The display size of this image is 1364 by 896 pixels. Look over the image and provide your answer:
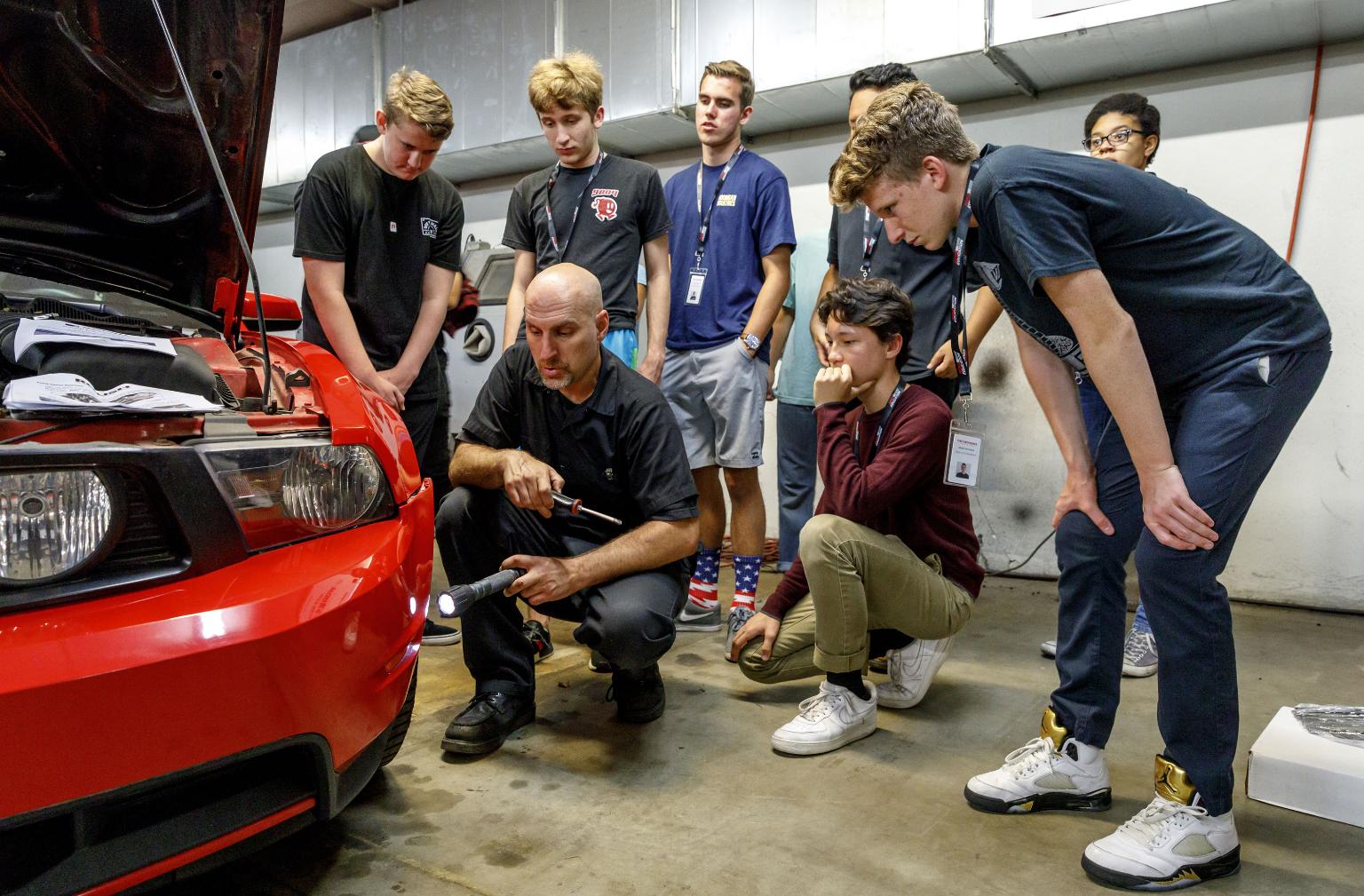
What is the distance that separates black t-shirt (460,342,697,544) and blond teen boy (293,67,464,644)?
25.7 inches

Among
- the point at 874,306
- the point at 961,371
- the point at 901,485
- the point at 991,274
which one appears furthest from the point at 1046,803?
the point at 874,306

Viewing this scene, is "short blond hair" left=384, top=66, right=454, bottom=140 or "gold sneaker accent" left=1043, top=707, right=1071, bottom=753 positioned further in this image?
"short blond hair" left=384, top=66, right=454, bottom=140

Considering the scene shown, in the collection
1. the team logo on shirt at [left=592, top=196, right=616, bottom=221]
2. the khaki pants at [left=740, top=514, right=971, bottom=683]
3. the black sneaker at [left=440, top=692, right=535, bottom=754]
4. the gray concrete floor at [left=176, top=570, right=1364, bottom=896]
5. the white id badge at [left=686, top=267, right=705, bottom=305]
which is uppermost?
the team logo on shirt at [left=592, top=196, right=616, bottom=221]

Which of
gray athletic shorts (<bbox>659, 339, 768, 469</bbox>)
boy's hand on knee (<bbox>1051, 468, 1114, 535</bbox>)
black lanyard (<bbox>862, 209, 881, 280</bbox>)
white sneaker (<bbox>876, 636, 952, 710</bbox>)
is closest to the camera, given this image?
boy's hand on knee (<bbox>1051, 468, 1114, 535</bbox>)

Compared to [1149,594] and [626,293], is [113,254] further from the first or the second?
[1149,594]

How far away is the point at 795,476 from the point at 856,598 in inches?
66.6

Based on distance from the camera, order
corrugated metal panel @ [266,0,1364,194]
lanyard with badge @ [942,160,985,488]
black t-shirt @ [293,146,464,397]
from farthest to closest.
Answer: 1. corrugated metal panel @ [266,0,1364,194]
2. black t-shirt @ [293,146,464,397]
3. lanyard with badge @ [942,160,985,488]

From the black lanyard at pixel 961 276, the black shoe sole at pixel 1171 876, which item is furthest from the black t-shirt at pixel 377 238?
the black shoe sole at pixel 1171 876

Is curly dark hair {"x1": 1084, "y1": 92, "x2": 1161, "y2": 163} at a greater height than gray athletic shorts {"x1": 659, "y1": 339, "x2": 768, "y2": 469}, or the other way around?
curly dark hair {"x1": 1084, "y1": 92, "x2": 1161, "y2": 163}

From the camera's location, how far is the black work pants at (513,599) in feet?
6.24

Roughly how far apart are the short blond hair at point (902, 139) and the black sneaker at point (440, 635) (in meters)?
1.87

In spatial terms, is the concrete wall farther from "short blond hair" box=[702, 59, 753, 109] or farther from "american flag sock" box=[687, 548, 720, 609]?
"american flag sock" box=[687, 548, 720, 609]

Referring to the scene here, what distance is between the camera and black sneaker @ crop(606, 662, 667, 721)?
2078mm

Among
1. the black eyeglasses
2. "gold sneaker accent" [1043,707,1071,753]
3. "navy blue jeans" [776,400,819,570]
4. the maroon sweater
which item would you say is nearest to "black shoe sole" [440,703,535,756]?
the maroon sweater
